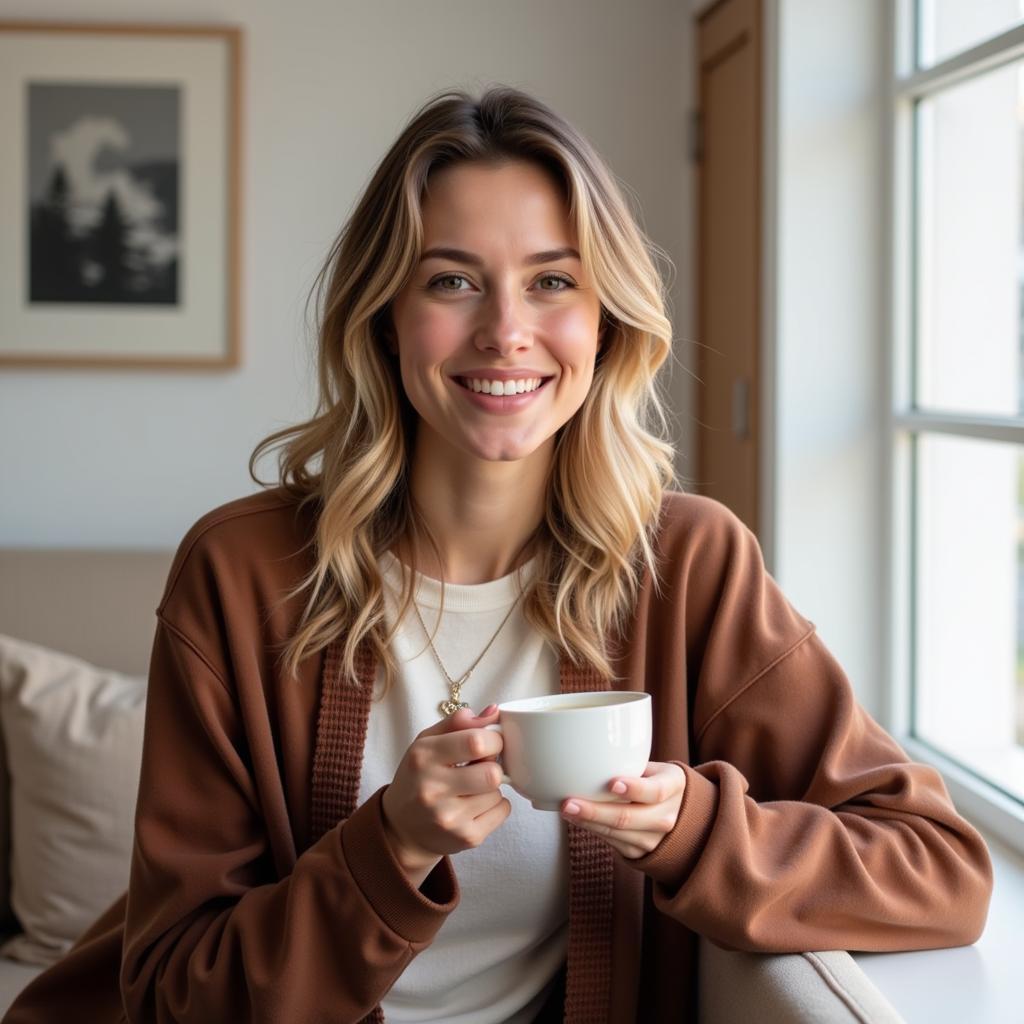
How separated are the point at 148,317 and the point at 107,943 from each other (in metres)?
1.73

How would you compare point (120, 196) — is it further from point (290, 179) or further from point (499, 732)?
point (499, 732)

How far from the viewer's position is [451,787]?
1.08 m

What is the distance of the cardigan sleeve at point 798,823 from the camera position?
1.21 meters

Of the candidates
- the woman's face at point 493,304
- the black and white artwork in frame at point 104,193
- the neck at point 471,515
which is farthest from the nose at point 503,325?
the black and white artwork in frame at point 104,193

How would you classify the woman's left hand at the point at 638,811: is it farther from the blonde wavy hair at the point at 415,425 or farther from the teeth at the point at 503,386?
the teeth at the point at 503,386

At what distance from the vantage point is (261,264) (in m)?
2.97

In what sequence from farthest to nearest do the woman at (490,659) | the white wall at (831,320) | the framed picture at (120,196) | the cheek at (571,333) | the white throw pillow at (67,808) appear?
the framed picture at (120,196) < the white wall at (831,320) < the white throw pillow at (67,808) < the cheek at (571,333) < the woman at (490,659)

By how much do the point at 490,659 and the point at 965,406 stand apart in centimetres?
120

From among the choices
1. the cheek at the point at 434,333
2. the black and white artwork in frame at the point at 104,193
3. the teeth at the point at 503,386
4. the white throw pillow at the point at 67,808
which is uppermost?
the black and white artwork in frame at the point at 104,193

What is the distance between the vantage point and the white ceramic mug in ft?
3.38

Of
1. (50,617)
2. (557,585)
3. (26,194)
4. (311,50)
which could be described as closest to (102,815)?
(50,617)

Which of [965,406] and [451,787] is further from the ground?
[965,406]

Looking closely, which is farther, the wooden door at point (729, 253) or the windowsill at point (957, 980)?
the wooden door at point (729, 253)

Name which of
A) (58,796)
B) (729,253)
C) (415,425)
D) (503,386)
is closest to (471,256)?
(503,386)
